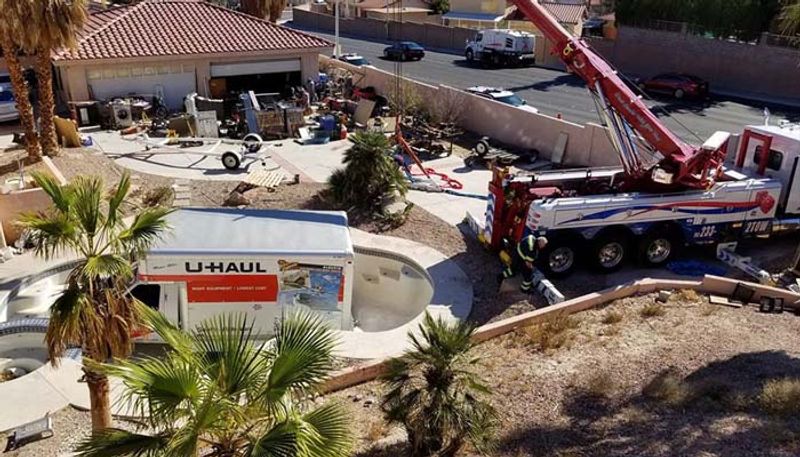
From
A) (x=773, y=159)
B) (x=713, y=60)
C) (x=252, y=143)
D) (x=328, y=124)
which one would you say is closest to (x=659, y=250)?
(x=773, y=159)

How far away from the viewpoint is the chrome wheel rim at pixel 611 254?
51.2 feet

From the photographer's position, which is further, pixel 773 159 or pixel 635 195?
pixel 773 159

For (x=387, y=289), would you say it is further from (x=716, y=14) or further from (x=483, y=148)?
(x=716, y=14)

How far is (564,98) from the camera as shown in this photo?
36906 millimetres

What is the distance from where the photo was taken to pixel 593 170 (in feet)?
56.0

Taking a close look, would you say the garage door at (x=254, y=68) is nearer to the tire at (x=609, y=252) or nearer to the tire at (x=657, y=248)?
the tire at (x=609, y=252)

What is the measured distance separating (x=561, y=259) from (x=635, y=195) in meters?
2.27

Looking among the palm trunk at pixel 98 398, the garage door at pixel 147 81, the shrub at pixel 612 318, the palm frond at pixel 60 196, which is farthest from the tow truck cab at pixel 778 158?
the garage door at pixel 147 81

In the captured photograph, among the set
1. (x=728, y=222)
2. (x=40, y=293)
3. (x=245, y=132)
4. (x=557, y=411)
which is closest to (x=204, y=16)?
(x=245, y=132)

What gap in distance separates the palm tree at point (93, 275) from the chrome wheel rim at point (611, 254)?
10235 millimetres

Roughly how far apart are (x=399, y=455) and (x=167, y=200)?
1250 centimetres

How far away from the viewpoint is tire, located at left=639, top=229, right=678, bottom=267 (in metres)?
15.8

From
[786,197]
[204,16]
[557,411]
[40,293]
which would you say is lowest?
[40,293]

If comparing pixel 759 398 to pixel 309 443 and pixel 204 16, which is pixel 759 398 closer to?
pixel 309 443
